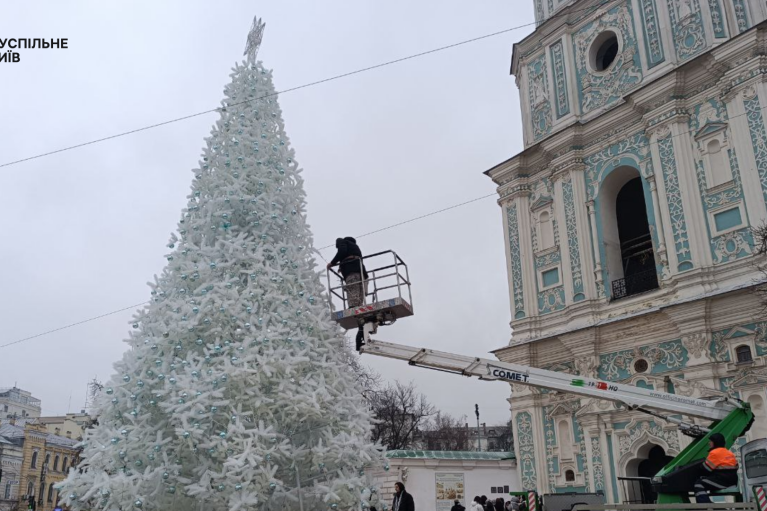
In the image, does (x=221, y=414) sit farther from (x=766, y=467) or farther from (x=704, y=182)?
(x=704, y=182)

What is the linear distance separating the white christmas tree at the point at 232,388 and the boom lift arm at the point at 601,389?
172 centimetres

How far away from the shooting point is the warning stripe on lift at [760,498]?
6.43 m

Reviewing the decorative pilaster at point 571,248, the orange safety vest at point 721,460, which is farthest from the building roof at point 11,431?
the orange safety vest at point 721,460

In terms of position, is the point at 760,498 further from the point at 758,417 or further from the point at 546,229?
the point at 546,229

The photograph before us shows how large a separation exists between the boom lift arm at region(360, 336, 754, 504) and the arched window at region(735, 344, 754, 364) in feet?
19.4

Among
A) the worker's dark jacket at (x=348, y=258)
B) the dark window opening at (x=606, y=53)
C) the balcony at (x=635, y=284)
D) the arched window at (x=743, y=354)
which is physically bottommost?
the arched window at (x=743, y=354)

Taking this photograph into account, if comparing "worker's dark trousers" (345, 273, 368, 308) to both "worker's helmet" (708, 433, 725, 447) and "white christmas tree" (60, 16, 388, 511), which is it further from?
"worker's helmet" (708, 433, 725, 447)

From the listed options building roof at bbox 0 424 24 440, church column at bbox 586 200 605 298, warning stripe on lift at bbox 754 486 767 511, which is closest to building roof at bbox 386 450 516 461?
church column at bbox 586 200 605 298

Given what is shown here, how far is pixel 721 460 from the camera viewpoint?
7062 millimetres

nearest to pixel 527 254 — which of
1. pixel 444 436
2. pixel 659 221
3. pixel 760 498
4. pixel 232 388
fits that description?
pixel 659 221

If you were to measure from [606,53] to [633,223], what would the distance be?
5285 millimetres

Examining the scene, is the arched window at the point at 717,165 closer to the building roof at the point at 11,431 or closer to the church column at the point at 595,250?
the church column at the point at 595,250

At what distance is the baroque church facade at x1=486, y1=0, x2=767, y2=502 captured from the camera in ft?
49.2

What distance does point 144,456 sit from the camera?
6.92 m
